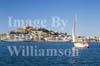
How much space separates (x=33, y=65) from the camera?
1870 inches

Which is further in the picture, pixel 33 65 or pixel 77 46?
pixel 77 46

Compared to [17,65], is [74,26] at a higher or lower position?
higher

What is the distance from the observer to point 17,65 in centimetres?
4734

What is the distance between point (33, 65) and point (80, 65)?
30.1 feet

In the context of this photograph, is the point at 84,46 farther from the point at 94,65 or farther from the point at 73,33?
the point at 94,65

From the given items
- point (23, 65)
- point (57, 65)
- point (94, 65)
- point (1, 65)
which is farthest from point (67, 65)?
point (1, 65)

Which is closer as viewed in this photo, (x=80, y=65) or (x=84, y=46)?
(x=80, y=65)

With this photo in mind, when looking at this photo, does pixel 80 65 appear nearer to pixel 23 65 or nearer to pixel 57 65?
pixel 57 65

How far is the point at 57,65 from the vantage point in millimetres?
48031

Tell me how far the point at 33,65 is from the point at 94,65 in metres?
11.9

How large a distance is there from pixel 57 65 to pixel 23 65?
6422mm

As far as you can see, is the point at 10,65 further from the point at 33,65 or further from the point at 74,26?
the point at 74,26

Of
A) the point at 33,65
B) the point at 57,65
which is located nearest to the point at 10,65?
the point at 33,65

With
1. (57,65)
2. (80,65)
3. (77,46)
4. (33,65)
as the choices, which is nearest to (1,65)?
(33,65)
